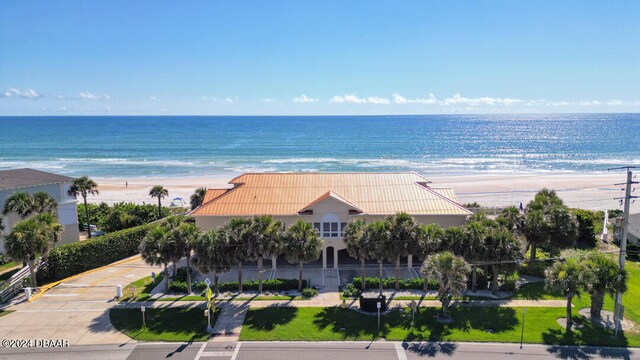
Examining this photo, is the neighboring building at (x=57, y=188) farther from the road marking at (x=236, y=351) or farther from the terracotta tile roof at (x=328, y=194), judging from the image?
the road marking at (x=236, y=351)

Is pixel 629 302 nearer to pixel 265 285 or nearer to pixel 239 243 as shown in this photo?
pixel 265 285

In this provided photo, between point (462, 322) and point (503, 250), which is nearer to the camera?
point (462, 322)

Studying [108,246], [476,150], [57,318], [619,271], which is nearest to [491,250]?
[619,271]

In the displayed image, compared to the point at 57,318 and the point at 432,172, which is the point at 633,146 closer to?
the point at 432,172

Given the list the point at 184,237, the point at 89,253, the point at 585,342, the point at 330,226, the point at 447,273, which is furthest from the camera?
the point at 89,253

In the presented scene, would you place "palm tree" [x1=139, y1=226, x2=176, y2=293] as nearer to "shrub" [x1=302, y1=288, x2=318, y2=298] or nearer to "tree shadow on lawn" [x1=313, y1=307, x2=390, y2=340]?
"shrub" [x1=302, y1=288, x2=318, y2=298]

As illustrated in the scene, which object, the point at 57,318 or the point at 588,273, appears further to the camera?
the point at 57,318

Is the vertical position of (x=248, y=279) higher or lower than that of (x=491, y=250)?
lower

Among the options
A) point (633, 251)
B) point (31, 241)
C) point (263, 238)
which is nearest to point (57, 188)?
point (31, 241)
